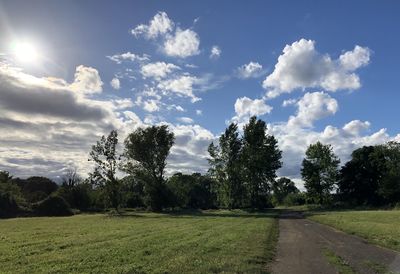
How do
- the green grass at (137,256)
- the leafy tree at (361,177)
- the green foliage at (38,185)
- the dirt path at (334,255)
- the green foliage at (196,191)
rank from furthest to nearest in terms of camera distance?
the green foliage at (196,191) → the green foliage at (38,185) → the leafy tree at (361,177) → the dirt path at (334,255) → the green grass at (137,256)

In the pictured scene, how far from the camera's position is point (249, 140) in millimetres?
101250

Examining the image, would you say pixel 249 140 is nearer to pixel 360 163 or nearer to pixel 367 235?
pixel 360 163

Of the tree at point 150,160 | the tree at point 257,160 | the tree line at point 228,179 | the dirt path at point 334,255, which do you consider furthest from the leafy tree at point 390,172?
the dirt path at point 334,255

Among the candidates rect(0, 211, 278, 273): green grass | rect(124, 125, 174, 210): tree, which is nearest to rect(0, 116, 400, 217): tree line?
rect(124, 125, 174, 210): tree

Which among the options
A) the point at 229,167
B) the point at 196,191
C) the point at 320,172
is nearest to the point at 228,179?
the point at 229,167


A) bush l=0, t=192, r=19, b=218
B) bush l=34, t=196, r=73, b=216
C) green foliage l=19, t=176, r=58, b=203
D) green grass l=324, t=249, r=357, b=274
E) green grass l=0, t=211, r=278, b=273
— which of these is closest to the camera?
green grass l=0, t=211, r=278, b=273

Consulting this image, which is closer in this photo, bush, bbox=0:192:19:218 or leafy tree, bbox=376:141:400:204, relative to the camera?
bush, bbox=0:192:19:218

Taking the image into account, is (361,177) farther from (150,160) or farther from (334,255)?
(334,255)

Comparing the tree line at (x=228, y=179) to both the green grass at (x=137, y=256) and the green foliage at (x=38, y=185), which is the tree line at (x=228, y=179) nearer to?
the green foliage at (x=38, y=185)

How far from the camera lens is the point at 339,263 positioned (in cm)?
1723

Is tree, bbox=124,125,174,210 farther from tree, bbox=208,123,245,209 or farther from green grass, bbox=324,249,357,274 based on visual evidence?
green grass, bbox=324,249,357,274

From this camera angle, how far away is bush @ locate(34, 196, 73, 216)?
84.4 metres

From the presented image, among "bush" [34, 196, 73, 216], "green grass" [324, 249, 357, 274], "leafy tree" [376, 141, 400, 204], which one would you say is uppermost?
"leafy tree" [376, 141, 400, 204]

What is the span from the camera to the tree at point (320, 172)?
117m
